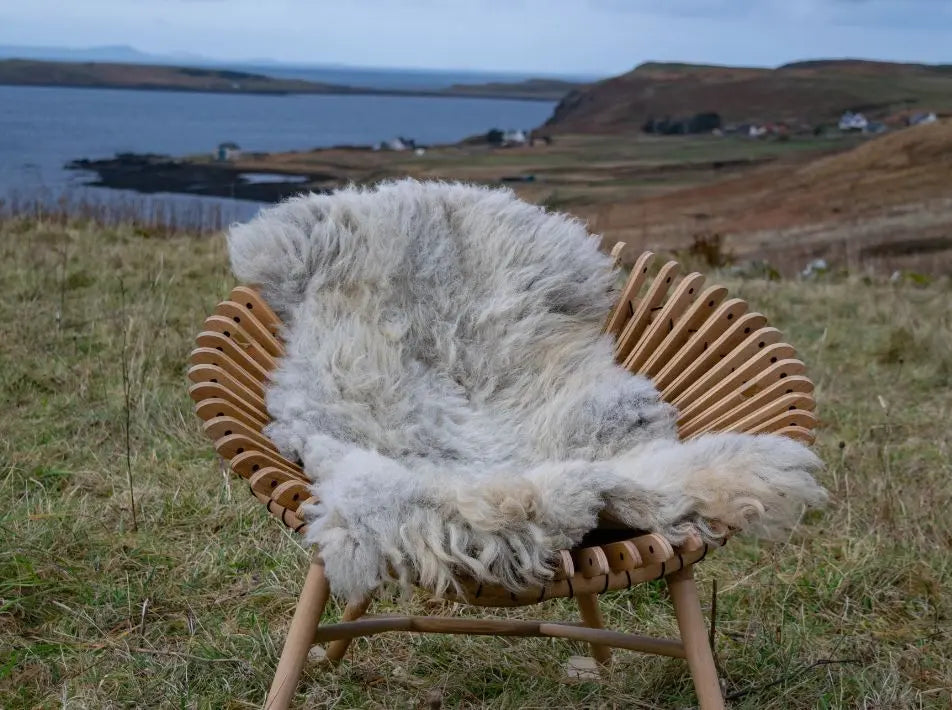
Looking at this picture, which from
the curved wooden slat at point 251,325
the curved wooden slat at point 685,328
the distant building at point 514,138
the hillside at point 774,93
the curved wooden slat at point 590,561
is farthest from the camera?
the hillside at point 774,93

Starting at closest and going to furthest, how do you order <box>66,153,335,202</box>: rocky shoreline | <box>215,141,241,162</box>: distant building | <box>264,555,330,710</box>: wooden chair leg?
<box>264,555,330,710</box>: wooden chair leg → <box>66,153,335,202</box>: rocky shoreline → <box>215,141,241,162</box>: distant building

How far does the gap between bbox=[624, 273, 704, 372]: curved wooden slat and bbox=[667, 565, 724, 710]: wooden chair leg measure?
55cm

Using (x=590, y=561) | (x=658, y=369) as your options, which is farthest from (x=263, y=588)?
(x=590, y=561)

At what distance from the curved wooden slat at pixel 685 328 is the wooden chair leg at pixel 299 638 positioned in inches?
28.5

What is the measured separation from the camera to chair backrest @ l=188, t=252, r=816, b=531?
141cm

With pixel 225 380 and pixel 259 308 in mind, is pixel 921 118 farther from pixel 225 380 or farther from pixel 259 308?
pixel 225 380

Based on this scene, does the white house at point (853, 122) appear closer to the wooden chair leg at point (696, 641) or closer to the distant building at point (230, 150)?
the distant building at point (230, 150)

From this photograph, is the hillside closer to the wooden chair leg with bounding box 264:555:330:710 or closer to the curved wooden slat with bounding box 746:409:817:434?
the curved wooden slat with bounding box 746:409:817:434

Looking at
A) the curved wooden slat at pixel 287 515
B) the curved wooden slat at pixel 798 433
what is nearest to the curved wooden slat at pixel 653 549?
the curved wooden slat at pixel 798 433

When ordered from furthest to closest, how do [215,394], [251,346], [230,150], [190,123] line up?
[190,123] < [230,150] < [251,346] < [215,394]

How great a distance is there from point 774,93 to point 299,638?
18.5ft

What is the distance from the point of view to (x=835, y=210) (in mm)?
6191

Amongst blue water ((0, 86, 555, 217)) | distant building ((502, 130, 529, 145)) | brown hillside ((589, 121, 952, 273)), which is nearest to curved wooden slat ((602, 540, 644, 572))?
brown hillside ((589, 121, 952, 273))

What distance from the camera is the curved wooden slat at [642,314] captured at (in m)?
1.93
